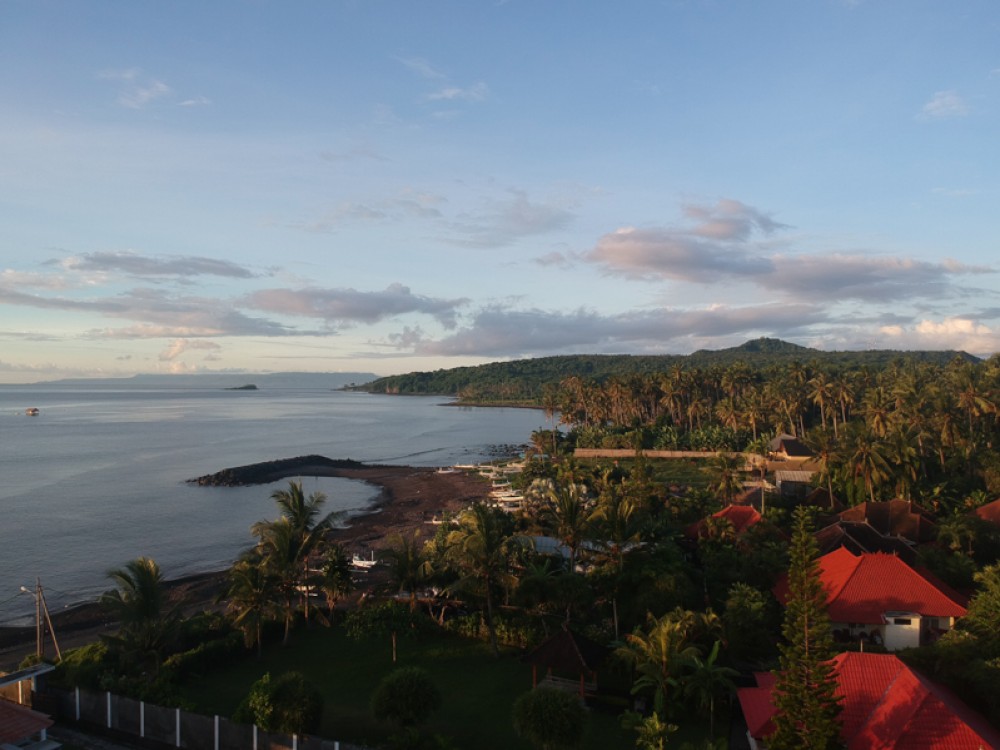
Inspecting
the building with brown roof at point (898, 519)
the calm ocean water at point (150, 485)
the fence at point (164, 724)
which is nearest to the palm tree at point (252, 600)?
the fence at point (164, 724)

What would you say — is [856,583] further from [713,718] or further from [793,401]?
[793,401]

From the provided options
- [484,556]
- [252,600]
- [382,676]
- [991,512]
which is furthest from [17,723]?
[991,512]

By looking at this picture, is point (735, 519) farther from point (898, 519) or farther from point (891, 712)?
point (891, 712)

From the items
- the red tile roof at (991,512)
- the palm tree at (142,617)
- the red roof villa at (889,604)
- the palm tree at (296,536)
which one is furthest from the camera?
the red tile roof at (991,512)

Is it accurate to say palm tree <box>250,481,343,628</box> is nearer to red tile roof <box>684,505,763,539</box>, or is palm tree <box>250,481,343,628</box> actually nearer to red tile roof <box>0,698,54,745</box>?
red tile roof <box>0,698,54,745</box>

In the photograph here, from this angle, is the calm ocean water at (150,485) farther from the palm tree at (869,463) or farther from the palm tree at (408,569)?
the palm tree at (869,463)

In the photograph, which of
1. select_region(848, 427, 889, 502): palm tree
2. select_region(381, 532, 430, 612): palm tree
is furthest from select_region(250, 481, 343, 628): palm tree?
select_region(848, 427, 889, 502): palm tree

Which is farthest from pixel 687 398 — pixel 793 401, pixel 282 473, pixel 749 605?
pixel 749 605
